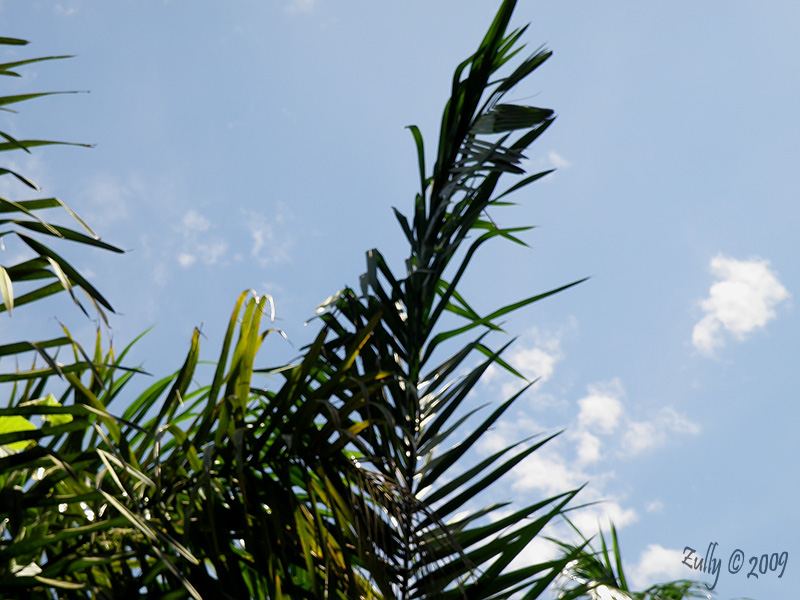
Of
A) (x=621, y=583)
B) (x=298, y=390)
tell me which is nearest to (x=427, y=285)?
(x=298, y=390)

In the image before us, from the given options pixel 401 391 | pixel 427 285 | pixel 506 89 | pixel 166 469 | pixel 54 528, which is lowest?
pixel 54 528

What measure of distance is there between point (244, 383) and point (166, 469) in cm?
17

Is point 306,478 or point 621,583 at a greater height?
point 621,583

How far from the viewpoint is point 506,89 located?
168cm

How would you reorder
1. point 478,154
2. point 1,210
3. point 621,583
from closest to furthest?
1. point 1,210
2. point 478,154
3. point 621,583

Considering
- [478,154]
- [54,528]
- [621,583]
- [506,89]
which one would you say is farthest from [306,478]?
[621,583]

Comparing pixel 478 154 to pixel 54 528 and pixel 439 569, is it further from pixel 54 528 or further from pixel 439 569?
pixel 54 528

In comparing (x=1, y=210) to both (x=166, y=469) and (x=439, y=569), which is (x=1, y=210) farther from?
(x=439, y=569)

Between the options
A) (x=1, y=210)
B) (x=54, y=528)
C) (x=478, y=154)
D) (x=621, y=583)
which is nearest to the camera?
(x=1, y=210)

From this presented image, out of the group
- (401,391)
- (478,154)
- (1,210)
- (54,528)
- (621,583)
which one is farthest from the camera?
(621,583)

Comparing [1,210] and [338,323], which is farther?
[338,323]

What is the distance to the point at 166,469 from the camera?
1.13 m

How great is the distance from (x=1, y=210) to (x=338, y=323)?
0.68 m

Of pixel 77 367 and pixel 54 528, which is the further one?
pixel 54 528
